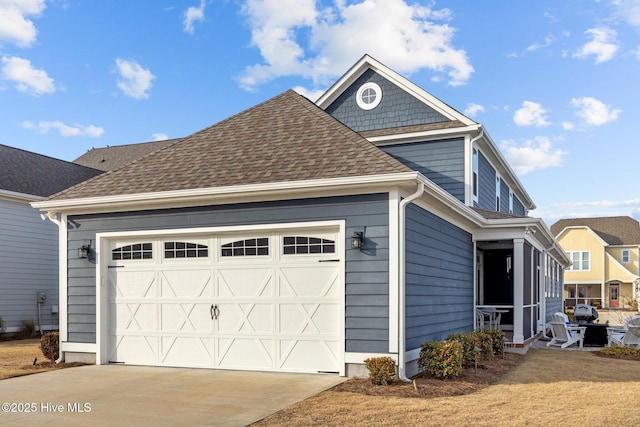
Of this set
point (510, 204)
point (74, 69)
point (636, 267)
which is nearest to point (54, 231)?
point (74, 69)

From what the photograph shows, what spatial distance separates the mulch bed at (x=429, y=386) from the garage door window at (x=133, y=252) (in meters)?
4.42

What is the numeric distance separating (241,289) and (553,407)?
509cm

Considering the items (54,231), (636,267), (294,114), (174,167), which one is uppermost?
(294,114)

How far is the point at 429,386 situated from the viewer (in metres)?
8.46

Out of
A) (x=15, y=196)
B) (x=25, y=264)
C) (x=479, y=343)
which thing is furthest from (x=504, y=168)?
(x=25, y=264)

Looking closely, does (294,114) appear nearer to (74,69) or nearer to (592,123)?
(74,69)

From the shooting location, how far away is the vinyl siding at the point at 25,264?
17297 millimetres

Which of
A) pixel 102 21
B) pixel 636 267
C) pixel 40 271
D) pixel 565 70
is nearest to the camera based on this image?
pixel 102 21

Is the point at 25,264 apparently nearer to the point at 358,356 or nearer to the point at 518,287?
the point at 358,356

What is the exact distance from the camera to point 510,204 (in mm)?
22984

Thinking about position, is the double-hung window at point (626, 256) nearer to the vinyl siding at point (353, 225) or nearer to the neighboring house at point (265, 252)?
the neighboring house at point (265, 252)

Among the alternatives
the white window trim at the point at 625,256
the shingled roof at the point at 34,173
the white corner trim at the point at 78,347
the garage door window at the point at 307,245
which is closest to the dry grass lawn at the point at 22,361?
the white corner trim at the point at 78,347

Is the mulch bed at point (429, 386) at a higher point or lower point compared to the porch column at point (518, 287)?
lower

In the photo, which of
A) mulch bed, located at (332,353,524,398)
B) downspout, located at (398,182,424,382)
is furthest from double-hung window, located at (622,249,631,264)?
downspout, located at (398,182,424,382)
